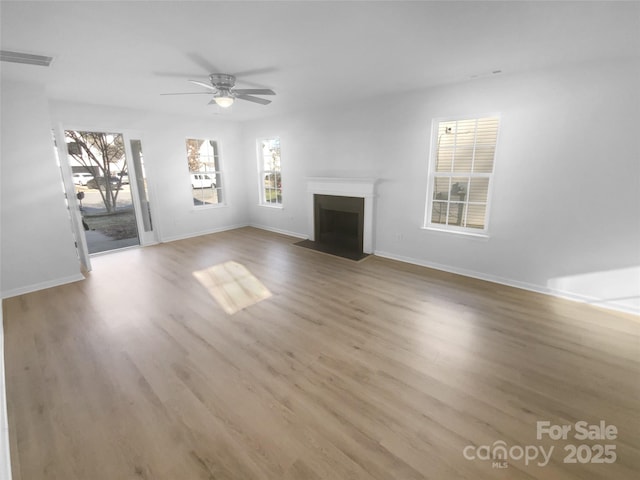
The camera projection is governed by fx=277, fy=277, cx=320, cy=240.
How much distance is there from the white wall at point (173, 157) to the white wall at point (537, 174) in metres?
3.27

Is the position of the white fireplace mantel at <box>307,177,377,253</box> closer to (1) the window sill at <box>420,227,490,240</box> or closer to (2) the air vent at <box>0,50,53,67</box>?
(1) the window sill at <box>420,227,490,240</box>

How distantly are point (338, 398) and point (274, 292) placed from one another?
181 centimetres

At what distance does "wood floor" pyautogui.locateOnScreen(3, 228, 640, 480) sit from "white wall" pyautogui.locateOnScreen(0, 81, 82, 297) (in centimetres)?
38

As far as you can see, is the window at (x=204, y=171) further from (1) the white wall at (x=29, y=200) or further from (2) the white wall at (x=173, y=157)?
(1) the white wall at (x=29, y=200)

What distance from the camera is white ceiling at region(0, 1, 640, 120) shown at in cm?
192

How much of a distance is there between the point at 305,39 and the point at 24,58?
2724 millimetres

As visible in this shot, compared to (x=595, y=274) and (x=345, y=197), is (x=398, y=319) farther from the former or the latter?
(x=345, y=197)

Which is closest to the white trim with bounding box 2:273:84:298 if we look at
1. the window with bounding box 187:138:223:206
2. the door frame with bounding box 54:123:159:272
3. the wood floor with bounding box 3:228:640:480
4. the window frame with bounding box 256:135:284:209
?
the wood floor with bounding box 3:228:640:480

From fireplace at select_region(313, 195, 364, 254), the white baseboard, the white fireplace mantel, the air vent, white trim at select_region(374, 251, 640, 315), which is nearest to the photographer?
the air vent

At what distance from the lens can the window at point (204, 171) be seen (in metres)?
6.17

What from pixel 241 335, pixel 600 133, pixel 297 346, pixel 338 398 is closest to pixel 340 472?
pixel 338 398

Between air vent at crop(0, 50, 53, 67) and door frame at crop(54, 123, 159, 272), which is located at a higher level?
air vent at crop(0, 50, 53, 67)

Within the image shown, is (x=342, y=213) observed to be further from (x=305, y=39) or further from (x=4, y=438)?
(x=4, y=438)

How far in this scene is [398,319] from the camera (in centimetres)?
288
